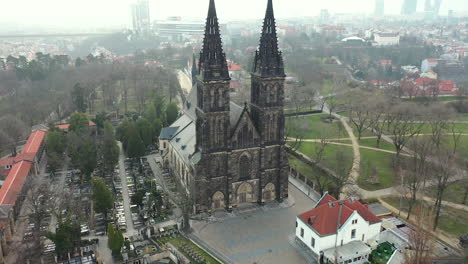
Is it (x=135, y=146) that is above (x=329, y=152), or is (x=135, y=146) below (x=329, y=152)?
above

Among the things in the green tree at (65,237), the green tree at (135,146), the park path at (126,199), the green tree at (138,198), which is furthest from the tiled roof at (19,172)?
the green tree at (135,146)

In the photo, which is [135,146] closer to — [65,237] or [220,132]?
[220,132]

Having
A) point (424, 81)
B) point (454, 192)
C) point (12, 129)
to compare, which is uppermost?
point (424, 81)

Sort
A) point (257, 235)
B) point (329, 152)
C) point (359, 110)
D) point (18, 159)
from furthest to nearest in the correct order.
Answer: point (359, 110) < point (329, 152) < point (18, 159) < point (257, 235)

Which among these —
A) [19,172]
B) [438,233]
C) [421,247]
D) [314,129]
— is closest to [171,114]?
[314,129]

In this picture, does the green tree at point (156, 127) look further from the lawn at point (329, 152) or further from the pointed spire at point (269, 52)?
the pointed spire at point (269, 52)

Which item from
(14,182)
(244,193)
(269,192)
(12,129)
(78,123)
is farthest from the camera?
(78,123)

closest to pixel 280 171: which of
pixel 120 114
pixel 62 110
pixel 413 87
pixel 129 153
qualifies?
pixel 129 153
